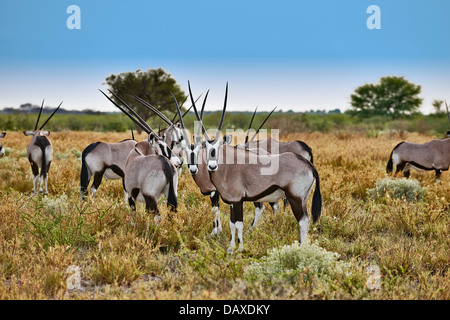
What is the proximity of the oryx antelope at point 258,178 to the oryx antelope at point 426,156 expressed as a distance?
5.90 m

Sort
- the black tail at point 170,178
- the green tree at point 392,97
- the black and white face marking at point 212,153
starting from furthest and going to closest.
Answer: the green tree at point 392,97, the black tail at point 170,178, the black and white face marking at point 212,153

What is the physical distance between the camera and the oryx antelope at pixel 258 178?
468cm

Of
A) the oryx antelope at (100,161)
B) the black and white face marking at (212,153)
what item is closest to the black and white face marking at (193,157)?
the black and white face marking at (212,153)

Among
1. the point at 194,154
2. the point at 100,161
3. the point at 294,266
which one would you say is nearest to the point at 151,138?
the point at 194,154

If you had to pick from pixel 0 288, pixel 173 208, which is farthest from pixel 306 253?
pixel 0 288

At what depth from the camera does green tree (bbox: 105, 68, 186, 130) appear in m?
43.7

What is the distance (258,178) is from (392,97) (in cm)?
5799

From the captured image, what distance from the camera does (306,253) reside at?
4.22m

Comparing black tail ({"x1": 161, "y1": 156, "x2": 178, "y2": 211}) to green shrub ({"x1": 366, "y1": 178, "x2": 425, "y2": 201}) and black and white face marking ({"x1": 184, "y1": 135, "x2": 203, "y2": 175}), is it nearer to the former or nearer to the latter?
black and white face marking ({"x1": 184, "y1": 135, "x2": 203, "y2": 175})

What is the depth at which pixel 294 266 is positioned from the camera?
4.22 m

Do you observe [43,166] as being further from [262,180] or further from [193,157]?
[262,180]

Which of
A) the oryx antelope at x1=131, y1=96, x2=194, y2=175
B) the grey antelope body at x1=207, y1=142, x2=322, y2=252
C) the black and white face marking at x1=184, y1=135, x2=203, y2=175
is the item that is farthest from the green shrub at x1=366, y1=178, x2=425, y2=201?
the black and white face marking at x1=184, y1=135, x2=203, y2=175

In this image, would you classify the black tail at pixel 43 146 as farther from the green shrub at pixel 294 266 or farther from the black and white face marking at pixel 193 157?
the green shrub at pixel 294 266

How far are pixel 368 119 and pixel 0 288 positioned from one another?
55.6 meters
